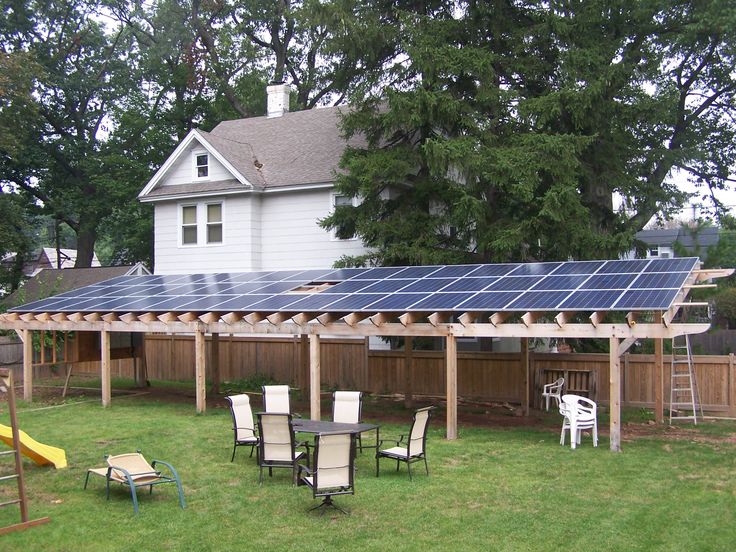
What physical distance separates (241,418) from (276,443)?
209 centimetres

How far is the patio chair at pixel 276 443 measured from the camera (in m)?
10.7

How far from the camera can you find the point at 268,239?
26.1 m

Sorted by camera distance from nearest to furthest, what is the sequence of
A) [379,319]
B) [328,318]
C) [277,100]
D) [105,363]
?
[379,319], [328,318], [105,363], [277,100]

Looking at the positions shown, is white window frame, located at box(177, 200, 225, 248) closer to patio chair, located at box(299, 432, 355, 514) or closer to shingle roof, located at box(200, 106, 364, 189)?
shingle roof, located at box(200, 106, 364, 189)

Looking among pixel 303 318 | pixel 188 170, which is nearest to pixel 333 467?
pixel 303 318

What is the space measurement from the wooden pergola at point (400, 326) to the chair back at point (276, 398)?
3.05ft

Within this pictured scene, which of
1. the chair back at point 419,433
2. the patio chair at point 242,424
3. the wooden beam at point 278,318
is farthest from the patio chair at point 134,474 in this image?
the wooden beam at point 278,318

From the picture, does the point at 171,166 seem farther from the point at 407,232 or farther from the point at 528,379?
the point at 528,379

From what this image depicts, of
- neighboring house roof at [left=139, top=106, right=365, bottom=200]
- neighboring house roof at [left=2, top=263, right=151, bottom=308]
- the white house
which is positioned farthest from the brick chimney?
neighboring house roof at [left=2, top=263, right=151, bottom=308]

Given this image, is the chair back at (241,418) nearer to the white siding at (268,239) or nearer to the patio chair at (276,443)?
the patio chair at (276,443)

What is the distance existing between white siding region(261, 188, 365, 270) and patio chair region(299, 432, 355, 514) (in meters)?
15.0

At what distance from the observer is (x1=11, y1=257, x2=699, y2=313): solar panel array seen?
534 inches

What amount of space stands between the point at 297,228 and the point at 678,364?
13.0 m

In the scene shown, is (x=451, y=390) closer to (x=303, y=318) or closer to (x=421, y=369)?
(x=303, y=318)
